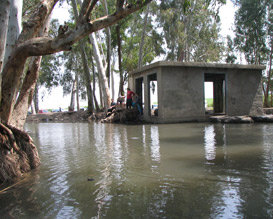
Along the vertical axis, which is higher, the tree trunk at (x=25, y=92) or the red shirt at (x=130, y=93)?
the red shirt at (x=130, y=93)

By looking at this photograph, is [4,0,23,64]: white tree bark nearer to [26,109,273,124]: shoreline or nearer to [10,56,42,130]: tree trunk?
[10,56,42,130]: tree trunk

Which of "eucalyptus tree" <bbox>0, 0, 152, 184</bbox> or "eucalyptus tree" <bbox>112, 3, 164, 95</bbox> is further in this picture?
"eucalyptus tree" <bbox>112, 3, 164, 95</bbox>

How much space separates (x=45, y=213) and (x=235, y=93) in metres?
15.2

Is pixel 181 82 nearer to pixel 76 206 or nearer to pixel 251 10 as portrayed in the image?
pixel 76 206

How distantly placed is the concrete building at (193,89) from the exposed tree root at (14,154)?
1034 cm

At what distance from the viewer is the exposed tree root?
157 inches

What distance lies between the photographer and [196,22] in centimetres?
3209

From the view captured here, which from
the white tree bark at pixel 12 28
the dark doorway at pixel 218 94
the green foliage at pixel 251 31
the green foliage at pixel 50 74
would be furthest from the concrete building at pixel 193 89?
the green foliage at pixel 50 74

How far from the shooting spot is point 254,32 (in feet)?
91.6

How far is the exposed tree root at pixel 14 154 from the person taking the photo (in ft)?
13.0

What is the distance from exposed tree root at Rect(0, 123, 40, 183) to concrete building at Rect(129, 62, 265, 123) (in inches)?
407

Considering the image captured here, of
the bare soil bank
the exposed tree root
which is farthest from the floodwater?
the bare soil bank

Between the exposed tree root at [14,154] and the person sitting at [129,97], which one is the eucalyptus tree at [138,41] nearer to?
the person sitting at [129,97]

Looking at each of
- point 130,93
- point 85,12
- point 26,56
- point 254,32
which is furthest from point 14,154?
point 254,32
